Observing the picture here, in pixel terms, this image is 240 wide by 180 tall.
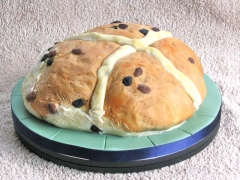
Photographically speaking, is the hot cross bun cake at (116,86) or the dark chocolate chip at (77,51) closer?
the hot cross bun cake at (116,86)

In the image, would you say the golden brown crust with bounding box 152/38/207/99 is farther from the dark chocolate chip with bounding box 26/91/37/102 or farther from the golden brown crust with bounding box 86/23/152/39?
the dark chocolate chip with bounding box 26/91/37/102

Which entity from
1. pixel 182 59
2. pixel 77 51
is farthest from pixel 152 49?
pixel 77 51

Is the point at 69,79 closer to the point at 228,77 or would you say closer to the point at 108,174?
the point at 108,174

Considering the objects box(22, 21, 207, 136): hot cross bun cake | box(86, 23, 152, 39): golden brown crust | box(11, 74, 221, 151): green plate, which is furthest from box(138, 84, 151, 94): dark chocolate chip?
box(86, 23, 152, 39): golden brown crust

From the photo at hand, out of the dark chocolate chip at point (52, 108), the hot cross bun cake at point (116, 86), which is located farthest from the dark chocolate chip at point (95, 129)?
the dark chocolate chip at point (52, 108)

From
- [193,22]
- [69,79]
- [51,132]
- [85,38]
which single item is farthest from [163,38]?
[193,22]

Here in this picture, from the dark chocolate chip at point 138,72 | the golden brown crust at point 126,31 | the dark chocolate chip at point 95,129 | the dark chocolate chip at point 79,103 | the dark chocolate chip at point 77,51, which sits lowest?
the dark chocolate chip at point 95,129

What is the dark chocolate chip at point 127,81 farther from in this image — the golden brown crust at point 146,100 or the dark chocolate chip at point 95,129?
the dark chocolate chip at point 95,129
